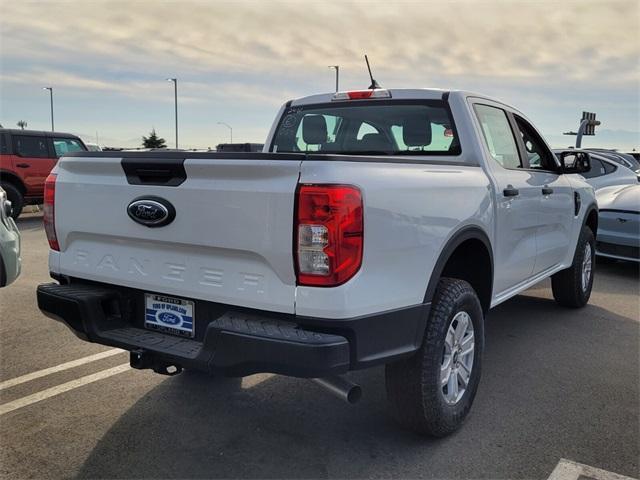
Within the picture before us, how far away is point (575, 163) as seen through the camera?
5.00 m

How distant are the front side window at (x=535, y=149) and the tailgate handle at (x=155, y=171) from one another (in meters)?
2.92

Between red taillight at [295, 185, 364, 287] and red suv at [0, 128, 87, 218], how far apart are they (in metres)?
11.2

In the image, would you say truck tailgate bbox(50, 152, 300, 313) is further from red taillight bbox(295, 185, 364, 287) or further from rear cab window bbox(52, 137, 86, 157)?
rear cab window bbox(52, 137, 86, 157)

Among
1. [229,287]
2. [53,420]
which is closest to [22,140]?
[53,420]

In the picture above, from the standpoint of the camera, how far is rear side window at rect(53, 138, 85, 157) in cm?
1336

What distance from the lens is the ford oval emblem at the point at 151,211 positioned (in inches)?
107

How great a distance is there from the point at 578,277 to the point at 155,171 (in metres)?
4.43

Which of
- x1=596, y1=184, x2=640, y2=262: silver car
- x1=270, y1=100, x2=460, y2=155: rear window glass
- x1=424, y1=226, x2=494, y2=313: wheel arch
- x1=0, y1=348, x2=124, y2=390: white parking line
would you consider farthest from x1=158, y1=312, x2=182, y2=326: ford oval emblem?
x1=596, y1=184, x2=640, y2=262: silver car

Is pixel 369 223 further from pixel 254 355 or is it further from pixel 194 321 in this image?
pixel 194 321

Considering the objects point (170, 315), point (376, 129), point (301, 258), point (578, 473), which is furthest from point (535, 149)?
point (170, 315)

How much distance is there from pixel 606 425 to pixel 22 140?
42.2ft

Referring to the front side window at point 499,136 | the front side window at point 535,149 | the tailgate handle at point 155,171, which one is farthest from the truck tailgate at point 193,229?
the front side window at point 535,149

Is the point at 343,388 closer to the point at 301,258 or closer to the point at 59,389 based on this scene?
the point at 301,258

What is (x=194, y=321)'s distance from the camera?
2762 mm
